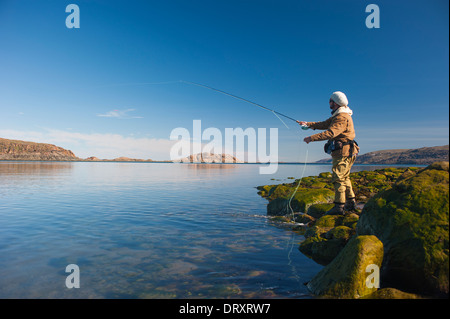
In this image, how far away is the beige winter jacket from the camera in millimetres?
7177

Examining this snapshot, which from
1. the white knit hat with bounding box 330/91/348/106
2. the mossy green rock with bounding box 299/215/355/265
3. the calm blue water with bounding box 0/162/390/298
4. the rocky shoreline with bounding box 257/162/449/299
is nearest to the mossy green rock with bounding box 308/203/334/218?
the calm blue water with bounding box 0/162/390/298

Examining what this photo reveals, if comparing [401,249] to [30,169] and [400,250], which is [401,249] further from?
[30,169]

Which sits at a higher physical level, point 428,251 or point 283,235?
point 428,251

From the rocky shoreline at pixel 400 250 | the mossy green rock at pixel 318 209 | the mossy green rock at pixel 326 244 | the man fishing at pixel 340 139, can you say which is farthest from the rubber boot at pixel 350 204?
the rocky shoreline at pixel 400 250

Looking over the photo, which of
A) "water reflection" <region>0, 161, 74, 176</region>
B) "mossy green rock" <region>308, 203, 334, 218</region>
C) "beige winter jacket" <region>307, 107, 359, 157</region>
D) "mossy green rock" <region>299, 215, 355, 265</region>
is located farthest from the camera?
"water reflection" <region>0, 161, 74, 176</region>

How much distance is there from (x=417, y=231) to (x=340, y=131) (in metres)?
3.48

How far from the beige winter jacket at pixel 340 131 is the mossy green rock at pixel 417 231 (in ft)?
7.28

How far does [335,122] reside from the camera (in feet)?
24.2

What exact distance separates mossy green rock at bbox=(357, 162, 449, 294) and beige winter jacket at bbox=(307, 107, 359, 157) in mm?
2219

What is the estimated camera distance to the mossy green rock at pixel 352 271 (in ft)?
14.0

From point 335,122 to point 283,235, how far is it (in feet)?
14.1

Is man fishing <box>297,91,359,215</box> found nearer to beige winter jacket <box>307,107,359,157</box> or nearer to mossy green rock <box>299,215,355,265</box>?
beige winter jacket <box>307,107,359,157</box>
